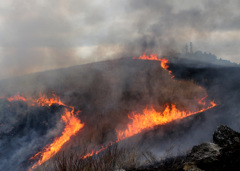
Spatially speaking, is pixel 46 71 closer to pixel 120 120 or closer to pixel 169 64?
pixel 120 120

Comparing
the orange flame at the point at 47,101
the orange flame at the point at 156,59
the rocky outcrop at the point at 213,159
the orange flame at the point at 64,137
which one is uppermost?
the orange flame at the point at 156,59

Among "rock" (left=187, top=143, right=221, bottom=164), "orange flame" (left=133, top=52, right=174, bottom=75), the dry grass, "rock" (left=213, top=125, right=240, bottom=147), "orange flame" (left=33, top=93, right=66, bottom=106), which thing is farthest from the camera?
"orange flame" (left=133, top=52, right=174, bottom=75)

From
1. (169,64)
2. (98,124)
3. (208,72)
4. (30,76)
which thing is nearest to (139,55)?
(169,64)

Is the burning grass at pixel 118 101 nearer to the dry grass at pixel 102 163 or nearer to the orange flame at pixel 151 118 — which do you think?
the orange flame at pixel 151 118

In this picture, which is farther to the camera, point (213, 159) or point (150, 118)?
point (150, 118)

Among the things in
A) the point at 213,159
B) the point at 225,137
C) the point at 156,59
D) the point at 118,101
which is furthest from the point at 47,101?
the point at 213,159

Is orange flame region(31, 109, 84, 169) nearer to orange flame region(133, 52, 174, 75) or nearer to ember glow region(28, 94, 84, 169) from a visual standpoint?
ember glow region(28, 94, 84, 169)

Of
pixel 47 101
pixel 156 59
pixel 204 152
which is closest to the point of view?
pixel 204 152

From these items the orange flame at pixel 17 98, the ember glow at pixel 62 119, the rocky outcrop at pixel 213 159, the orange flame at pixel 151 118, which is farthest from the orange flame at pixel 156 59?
the rocky outcrop at pixel 213 159

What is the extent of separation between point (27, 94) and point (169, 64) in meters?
12.6

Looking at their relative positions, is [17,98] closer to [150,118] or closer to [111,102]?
[111,102]

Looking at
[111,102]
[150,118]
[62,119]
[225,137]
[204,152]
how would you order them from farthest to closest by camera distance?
[111,102] < [150,118] < [62,119] < [225,137] < [204,152]

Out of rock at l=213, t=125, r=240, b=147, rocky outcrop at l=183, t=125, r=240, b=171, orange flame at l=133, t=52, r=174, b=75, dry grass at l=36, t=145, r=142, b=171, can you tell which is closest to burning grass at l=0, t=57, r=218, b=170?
orange flame at l=133, t=52, r=174, b=75

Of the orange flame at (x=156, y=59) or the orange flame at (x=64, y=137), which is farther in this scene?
the orange flame at (x=156, y=59)
